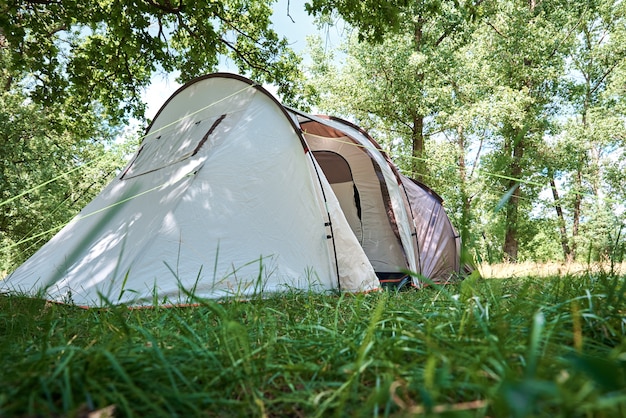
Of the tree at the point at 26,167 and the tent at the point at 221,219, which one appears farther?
the tree at the point at 26,167

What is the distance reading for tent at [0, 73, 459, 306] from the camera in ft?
9.62


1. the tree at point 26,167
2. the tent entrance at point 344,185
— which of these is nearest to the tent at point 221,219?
the tent entrance at point 344,185

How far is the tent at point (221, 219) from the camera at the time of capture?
9.62ft

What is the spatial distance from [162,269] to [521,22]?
1252 cm

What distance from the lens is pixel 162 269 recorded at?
2.90 meters

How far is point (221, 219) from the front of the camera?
3.19 meters

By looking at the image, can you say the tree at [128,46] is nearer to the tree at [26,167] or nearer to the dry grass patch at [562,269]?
the tree at [26,167]

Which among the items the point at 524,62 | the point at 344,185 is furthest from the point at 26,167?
the point at 524,62

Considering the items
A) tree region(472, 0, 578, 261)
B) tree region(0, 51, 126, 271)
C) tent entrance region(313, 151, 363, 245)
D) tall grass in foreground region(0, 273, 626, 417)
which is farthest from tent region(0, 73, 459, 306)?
tree region(472, 0, 578, 261)

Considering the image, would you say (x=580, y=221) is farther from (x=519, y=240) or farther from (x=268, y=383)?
(x=268, y=383)

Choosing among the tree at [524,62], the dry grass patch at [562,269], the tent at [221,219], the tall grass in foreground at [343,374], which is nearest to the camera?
the tall grass in foreground at [343,374]

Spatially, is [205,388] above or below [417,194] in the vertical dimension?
below

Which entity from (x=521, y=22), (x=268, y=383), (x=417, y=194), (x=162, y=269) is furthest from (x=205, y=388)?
(x=521, y=22)

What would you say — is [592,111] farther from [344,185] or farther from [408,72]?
[344,185]
